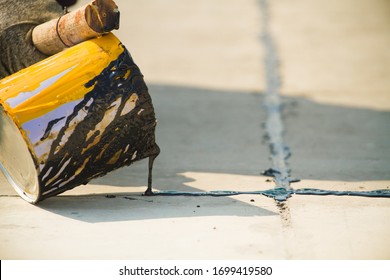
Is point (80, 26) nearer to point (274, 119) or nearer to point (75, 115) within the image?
point (75, 115)

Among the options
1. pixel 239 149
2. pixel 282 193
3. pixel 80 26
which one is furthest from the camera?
pixel 239 149

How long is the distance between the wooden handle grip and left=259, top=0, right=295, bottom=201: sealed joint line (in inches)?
49.1

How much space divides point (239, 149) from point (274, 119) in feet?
2.40

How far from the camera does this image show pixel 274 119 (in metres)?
5.63

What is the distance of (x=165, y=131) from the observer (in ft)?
17.9

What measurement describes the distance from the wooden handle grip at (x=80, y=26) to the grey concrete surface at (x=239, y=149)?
2.61ft

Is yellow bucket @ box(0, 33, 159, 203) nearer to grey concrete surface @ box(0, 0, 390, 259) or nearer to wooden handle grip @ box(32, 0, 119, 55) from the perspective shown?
wooden handle grip @ box(32, 0, 119, 55)

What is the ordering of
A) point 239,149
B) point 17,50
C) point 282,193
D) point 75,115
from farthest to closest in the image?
point 239,149 < point 17,50 < point 282,193 < point 75,115

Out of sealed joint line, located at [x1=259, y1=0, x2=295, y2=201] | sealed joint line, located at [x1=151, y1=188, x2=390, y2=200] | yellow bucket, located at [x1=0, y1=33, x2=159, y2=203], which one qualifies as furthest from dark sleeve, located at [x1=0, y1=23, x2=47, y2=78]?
sealed joint line, located at [x1=259, y1=0, x2=295, y2=201]

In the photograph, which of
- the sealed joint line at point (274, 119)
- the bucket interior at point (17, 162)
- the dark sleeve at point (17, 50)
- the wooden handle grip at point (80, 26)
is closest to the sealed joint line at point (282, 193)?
the sealed joint line at point (274, 119)

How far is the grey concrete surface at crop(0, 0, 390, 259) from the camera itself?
132 inches

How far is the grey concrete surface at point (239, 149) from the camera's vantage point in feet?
11.0

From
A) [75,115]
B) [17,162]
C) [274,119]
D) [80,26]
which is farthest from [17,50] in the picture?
[274,119]

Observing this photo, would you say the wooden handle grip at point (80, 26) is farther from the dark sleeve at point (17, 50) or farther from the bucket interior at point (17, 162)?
the bucket interior at point (17, 162)
